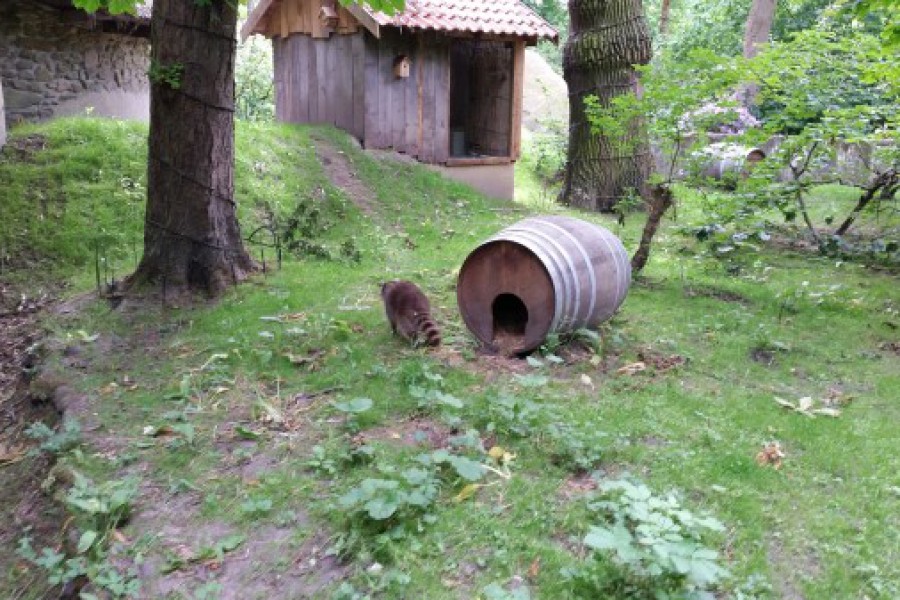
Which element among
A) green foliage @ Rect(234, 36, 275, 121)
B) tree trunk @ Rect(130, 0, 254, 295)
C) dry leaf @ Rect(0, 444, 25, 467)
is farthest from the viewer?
green foliage @ Rect(234, 36, 275, 121)

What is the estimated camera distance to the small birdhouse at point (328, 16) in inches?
454

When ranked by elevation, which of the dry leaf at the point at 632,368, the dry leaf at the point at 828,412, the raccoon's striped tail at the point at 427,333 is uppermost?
the raccoon's striped tail at the point at 427,333

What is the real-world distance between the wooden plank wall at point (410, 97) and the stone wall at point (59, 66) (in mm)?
5004

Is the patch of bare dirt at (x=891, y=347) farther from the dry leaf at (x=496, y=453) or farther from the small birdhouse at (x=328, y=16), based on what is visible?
the small birdhouse at (x=328, y=16)

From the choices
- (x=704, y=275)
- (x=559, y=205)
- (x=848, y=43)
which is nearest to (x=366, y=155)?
(x=559, y=205)

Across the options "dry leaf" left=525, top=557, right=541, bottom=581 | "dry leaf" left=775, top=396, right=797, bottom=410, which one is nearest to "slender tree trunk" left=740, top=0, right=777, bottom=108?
"dry leaf" left=775, top=396, right=797, bottom=410

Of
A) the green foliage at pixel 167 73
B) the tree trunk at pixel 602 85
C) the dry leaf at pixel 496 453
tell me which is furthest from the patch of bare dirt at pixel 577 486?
the tree trunk at pixel 602 85

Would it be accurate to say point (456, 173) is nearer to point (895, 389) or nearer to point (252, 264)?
point (252, 264)

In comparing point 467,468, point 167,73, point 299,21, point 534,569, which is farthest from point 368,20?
point 534,569

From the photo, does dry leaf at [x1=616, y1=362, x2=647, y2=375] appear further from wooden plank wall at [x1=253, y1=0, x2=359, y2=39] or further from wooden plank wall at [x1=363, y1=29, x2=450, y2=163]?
wooden plank wall at [x1=253, y1=0, x2=359, y2=39]

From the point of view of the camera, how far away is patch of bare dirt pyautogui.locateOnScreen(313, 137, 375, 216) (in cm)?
1059

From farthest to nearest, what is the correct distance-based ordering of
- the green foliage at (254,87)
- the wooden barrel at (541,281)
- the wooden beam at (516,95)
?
the green foliage at (254,87), the wooden beam at (516,95), the wooden barrel at (541,281)

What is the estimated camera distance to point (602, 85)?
1140cm

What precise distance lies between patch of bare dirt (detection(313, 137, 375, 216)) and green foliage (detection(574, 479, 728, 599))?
7.92m
